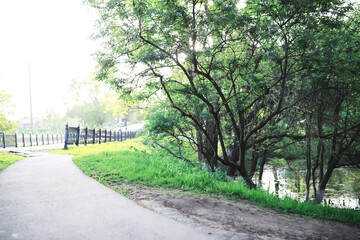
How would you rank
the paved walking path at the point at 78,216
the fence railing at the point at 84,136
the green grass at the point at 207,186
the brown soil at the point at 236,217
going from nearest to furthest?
the paved walking path at the point at 78,216, the brown soil at the point at 236,217, the green grass at the point at 207,186, the fence railing at the point at 84,136

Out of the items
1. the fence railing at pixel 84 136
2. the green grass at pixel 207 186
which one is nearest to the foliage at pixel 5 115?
the fence railing at pixel 84 136

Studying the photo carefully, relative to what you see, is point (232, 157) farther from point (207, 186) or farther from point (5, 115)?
point (5, 115)

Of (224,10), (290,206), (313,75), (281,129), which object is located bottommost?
(290,206)

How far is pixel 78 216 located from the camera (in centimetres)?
402

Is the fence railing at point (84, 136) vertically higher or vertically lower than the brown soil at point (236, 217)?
higher

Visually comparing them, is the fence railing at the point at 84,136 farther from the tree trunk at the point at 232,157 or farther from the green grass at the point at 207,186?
the tree trunk at the point at 232,157

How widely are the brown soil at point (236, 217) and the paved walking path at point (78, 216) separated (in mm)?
398

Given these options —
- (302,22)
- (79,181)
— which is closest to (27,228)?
(79,181)

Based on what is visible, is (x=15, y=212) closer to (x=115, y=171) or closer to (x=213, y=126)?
(x=115, y=171)

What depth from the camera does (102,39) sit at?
246 inches

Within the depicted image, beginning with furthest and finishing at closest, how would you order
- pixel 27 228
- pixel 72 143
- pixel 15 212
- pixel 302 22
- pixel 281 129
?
pixel 72 143 < pixel 281 129 < pixel 302 22 < pixel 15 212 < pixel 27 228

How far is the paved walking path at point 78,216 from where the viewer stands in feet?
11.0

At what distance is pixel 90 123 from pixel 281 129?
171ft

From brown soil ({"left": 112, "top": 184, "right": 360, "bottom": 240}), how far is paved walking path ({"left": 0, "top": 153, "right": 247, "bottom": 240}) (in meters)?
0.40
